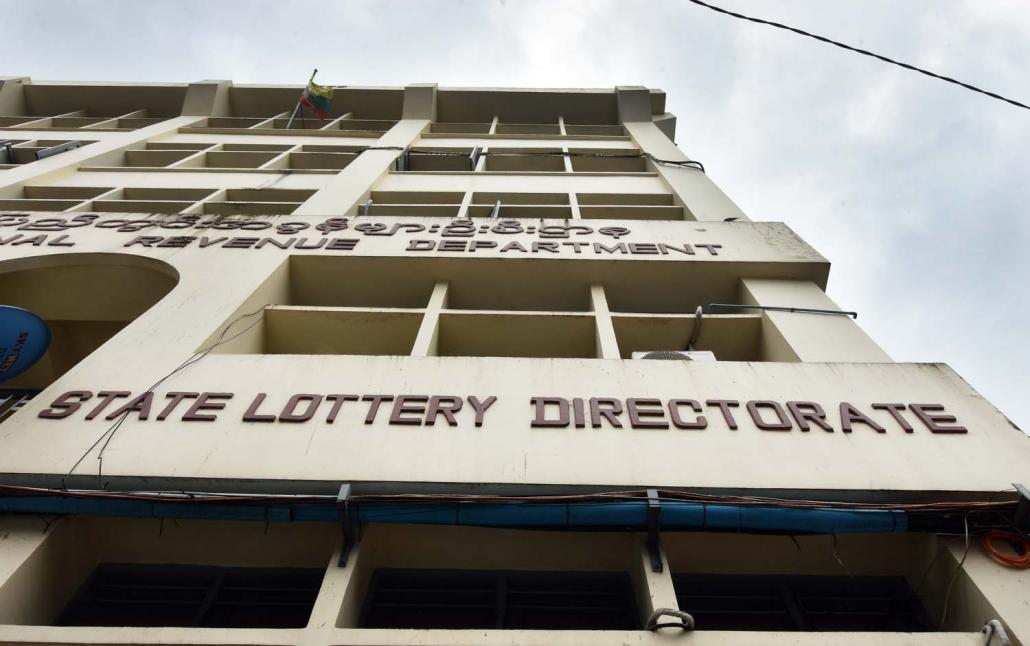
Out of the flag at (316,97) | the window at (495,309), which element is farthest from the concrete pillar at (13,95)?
the window at (495,309)

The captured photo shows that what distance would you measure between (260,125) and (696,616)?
66.4 ft

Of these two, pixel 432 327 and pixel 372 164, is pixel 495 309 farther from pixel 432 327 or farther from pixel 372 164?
pixel 372 164

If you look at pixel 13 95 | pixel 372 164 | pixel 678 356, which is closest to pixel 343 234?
pixel 678 356

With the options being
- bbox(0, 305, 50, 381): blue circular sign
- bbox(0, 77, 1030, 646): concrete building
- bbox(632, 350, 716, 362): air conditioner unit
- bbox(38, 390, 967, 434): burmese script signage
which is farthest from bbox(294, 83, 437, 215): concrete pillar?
bbox(632, 350, 716, 362): air conditioner unit

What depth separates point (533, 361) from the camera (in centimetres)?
570

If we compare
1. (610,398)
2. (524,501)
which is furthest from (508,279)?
(524,501)

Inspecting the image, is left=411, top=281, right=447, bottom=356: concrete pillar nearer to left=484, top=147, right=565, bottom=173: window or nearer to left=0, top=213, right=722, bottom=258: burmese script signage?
left=0, top=213, right=722, bottom=258: burmese script signage

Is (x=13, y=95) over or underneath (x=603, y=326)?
over

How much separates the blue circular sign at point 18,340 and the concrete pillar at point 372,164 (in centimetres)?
530

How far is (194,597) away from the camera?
442cm

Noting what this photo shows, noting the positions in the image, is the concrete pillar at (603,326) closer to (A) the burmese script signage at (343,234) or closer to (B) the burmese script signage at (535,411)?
(A) the burmese script signage at (343,234)

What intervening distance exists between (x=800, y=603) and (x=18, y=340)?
6.45m

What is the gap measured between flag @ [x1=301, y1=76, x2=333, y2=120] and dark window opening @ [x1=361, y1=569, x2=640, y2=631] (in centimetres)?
1850

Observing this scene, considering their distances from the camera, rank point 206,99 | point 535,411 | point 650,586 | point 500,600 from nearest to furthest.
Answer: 1. point 650,586
2. point 500,600
3. point 535,411
4. point 206,99
